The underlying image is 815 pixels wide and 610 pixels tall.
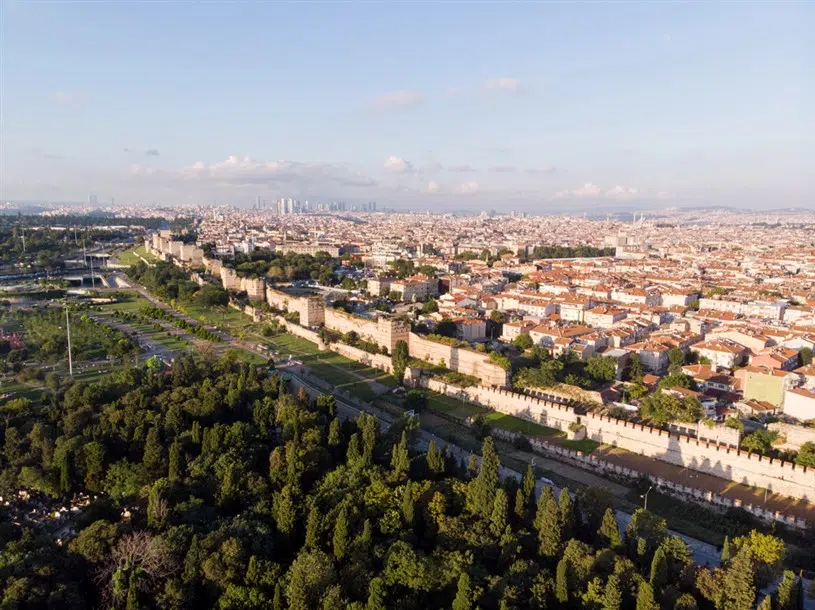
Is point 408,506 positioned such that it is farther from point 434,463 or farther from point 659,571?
point 659,571

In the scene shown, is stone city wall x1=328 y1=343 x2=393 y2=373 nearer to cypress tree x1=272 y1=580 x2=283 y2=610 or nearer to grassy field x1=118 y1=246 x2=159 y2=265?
cypress tree x1=272 y1=580 x2=283 y2=610

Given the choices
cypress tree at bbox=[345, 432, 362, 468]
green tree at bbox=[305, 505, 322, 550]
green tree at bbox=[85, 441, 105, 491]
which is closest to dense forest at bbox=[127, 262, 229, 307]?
green tree at bbox=[85, 441, 105, 491]

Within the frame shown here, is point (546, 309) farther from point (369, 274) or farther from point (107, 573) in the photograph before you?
point (107, 573)

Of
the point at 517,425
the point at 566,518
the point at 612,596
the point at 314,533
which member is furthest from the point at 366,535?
the point at 517,425

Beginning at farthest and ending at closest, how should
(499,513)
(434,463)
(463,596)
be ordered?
(434,463) → (499,513) → (463,596)

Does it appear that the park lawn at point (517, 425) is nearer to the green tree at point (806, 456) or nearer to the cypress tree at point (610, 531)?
the green tree at point (806, 456)

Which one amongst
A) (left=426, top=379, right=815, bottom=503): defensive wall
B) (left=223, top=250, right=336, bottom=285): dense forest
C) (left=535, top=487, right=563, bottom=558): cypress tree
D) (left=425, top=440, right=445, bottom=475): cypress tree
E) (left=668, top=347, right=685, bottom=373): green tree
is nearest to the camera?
(left=535, top=487, right=563, bottom=558): cypress tree
